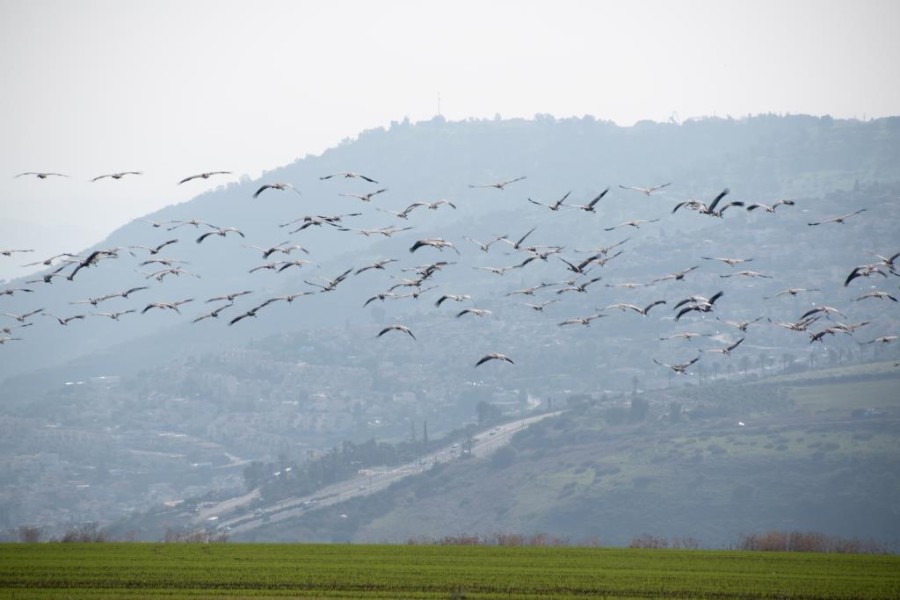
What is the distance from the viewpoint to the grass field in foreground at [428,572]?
183ft

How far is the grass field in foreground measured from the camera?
183 ft

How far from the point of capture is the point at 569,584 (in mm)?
57875

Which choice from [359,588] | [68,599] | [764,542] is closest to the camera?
[68,599]

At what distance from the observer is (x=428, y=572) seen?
206ft

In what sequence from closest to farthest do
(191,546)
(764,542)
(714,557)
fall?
1. (714,557)
2. (191,546)
3. (764,542)

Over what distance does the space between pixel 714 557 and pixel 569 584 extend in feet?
50.3

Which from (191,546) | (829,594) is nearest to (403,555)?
(191,546)

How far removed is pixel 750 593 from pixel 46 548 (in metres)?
39.0

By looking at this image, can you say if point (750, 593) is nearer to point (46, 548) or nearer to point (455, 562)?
point (455, 562)

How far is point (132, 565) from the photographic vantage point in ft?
213

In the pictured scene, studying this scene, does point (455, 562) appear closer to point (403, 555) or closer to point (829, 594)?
point (403, 555)

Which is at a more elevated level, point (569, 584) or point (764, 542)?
point (569, 584)

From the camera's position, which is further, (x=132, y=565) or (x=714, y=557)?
(x=714, y=557)

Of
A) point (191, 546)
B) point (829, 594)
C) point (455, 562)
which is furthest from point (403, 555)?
point (829, 594)
